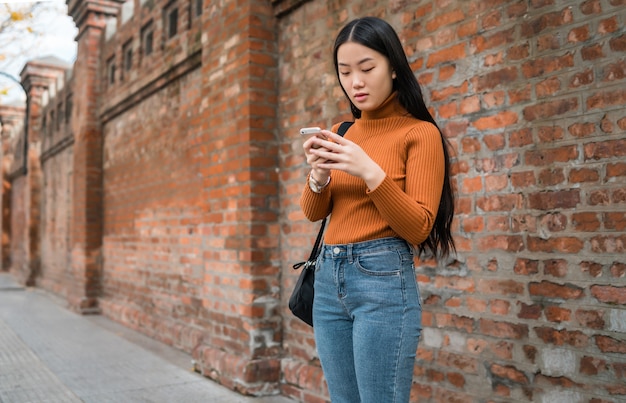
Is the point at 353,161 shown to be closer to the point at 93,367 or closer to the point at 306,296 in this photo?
the point at 306,296

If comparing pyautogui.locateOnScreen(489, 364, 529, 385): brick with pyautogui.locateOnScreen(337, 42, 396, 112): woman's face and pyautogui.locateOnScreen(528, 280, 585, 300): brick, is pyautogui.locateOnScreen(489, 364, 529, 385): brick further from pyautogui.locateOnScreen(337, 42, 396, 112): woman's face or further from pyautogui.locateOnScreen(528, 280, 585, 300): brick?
pyautogui.locateOnScreen(337, 42, 396, 112): woman's face

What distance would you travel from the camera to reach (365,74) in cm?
169

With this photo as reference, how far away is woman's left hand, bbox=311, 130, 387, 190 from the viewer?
152 centimetres

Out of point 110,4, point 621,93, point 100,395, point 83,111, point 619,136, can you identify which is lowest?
point 100,395

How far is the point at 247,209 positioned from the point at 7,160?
1763 centimetres

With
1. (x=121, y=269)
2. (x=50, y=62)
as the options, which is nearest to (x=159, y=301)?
(x=121, y=269)

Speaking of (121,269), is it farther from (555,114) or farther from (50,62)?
(50,62)

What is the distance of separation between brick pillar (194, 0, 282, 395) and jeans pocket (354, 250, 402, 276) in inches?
102

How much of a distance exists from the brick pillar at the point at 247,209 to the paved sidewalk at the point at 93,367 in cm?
26

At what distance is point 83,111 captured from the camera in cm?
932

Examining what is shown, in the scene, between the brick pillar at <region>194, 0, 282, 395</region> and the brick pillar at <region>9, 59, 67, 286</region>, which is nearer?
the brick pillar at <region>194, 0, 282, 395</region>

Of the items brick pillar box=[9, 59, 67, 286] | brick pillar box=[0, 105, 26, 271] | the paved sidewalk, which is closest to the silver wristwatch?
the paved sidewalk

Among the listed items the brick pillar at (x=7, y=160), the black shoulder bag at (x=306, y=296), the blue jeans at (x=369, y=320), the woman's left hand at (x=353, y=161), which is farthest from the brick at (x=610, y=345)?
the brick pillar at (x=7, y=160)

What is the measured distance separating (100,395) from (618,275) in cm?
370
